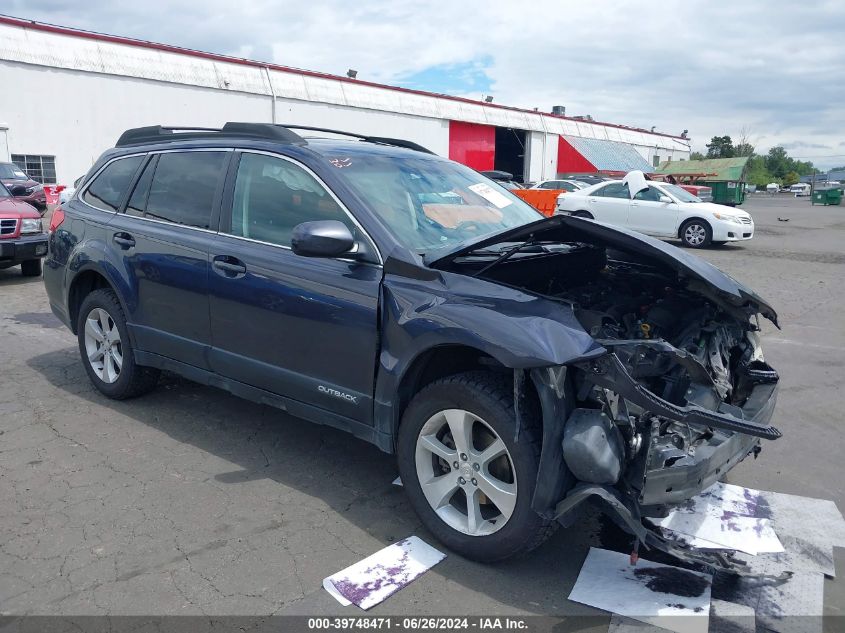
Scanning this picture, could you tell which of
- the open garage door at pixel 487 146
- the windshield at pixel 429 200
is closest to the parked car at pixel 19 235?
the windshield at pixel 429 200

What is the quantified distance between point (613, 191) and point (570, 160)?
31.3 m

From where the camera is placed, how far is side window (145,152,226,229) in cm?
435

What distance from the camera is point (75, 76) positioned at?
973 inches

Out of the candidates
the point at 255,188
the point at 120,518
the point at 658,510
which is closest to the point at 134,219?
the point at 255,188

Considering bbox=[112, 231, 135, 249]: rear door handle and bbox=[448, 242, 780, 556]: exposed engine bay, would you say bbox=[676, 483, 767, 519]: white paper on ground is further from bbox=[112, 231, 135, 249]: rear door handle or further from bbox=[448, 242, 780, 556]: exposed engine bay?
bbox=[112, 231, 135, 249]: rear door handle

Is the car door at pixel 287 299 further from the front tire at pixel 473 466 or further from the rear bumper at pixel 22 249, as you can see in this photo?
the rear bumper at pixel 22 249

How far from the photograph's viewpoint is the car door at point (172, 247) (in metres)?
4.29

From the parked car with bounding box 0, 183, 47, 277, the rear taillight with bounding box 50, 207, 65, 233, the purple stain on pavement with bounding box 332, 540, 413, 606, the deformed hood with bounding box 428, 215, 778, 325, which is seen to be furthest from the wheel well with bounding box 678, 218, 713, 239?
the purple stain on pavement with bounding box 332, 540, 413, 606

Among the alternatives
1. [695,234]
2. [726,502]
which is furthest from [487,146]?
[726,502]

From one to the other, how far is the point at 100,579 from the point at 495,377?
1.91 m

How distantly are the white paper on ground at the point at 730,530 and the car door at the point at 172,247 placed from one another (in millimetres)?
2824

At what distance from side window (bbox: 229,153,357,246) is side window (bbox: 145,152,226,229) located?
26 cm

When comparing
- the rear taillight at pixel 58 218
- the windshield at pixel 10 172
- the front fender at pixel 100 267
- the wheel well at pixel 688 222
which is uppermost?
the windshield at pixel 10 172

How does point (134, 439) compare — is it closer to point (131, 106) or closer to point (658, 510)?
point (658, 510)
